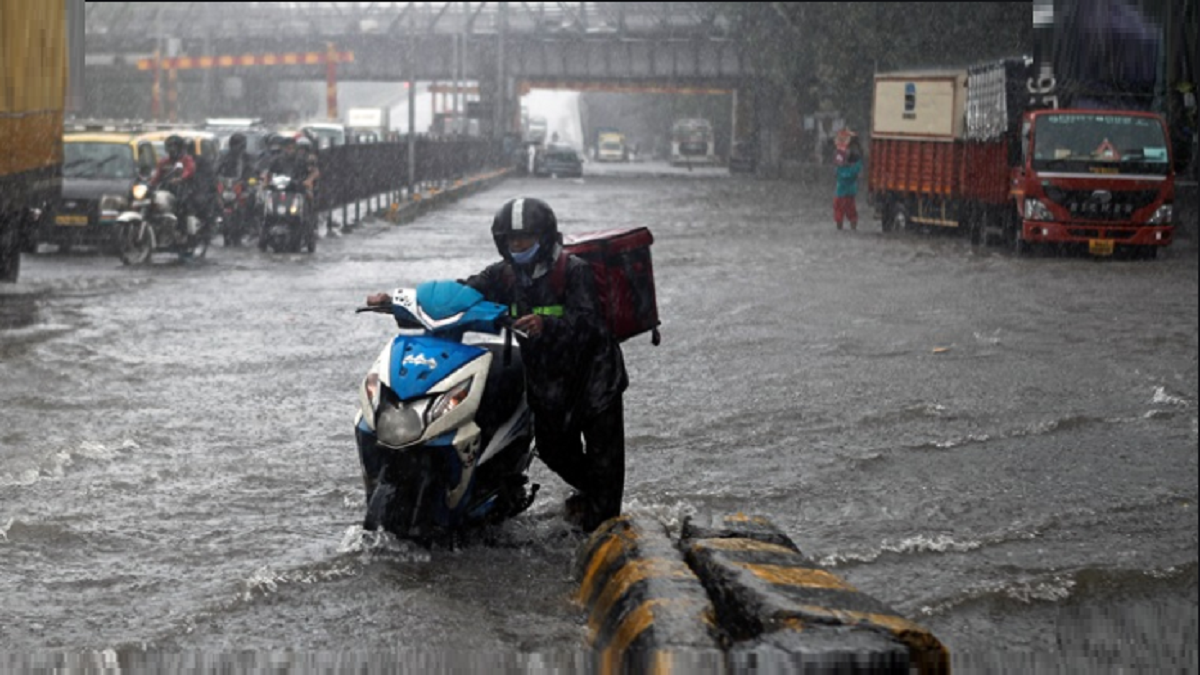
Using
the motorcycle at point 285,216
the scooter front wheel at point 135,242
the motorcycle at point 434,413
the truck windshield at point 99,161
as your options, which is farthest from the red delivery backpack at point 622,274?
the truck windshield at point 99,161

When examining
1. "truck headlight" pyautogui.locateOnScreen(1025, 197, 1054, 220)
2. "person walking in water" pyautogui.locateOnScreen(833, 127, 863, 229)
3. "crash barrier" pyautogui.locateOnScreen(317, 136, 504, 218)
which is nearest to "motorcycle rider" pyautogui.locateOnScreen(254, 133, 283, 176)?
"crash barrier" pyautogui.locateOnScreen(317, 136, 504, 218)

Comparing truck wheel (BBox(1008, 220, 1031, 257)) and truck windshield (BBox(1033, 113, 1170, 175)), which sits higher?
truck windshield (BBox(1033, 113, 1170, 175))

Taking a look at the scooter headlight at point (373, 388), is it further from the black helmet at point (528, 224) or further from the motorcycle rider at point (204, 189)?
the motorcycle rider at point (204, 189)

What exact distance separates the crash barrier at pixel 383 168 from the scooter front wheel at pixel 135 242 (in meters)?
9.21

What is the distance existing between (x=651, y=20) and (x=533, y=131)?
54.6 meters

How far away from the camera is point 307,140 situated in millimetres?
24750

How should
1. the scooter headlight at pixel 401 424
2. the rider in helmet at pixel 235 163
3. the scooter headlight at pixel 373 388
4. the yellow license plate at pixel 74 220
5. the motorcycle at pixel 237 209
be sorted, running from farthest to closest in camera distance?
the rider in helmet at pixel 235 163, the motorcycle at pixel 237 209, the yellow license plate at pixel 74 220, the scooter headlight at pixel 373 388, the scooter headlight at pixel 401 424

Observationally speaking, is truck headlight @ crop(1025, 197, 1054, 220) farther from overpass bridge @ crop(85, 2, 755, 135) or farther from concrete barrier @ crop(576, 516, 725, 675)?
overpass bridge @ crop(85, 2, 755, 135)

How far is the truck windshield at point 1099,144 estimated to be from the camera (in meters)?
24.7

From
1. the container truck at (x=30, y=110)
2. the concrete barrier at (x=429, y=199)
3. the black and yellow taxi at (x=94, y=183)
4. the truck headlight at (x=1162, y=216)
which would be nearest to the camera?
the container truck at (x=30, y=110)

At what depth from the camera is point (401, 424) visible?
666 cm

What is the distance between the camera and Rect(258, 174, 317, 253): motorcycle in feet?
77.4

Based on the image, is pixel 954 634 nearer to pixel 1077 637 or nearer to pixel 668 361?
pixel 1077 637

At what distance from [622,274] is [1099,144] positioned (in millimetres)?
19151
